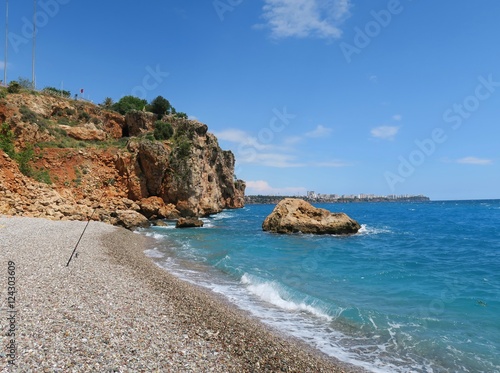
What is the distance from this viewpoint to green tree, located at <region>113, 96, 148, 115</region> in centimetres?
7074

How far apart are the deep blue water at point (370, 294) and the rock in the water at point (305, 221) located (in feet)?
25.4

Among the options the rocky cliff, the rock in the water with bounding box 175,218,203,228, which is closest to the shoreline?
the rocky cliff

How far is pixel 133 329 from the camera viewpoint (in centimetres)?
762

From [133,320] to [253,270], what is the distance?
37.1 ft

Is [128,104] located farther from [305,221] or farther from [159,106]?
[305,221]

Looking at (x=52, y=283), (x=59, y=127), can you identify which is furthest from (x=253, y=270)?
(x=59, y=127)

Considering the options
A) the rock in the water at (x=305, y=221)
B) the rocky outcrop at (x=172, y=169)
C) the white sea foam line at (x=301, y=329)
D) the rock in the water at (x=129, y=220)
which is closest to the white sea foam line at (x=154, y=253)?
the white sea foam line at (x=301, y=329)

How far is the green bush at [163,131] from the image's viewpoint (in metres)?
57.0

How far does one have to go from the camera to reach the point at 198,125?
61.3 metres

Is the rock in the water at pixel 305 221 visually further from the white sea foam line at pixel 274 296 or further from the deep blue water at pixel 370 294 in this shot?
the white sea foam line at pixel 274 296

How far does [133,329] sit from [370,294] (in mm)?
10891

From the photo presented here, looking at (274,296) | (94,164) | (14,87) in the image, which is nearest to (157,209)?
(94,164)

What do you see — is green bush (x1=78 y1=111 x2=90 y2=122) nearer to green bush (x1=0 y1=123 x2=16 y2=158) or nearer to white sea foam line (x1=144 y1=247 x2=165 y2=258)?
green bush (x1=0 y1=123 x2=16 y2=158)

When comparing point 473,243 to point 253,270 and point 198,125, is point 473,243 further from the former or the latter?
point 198,125
